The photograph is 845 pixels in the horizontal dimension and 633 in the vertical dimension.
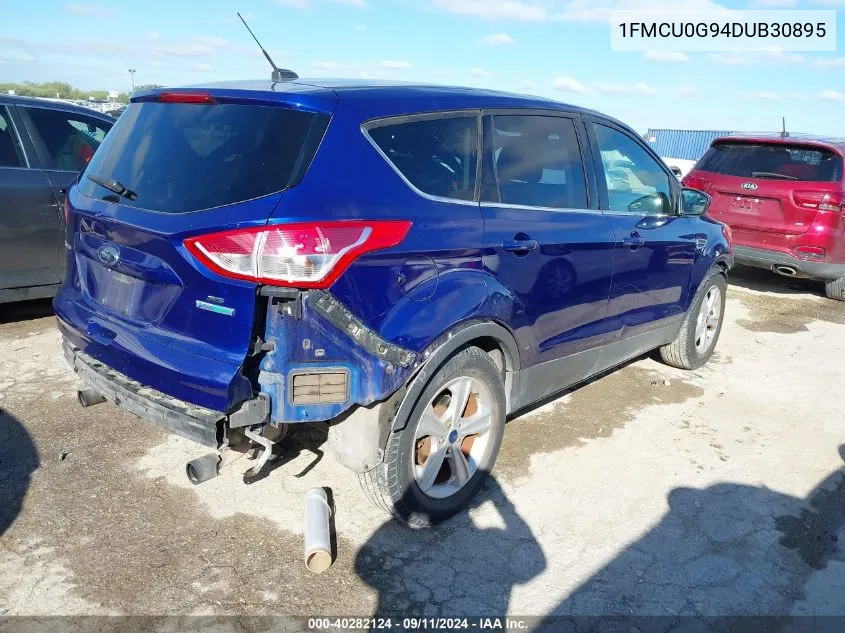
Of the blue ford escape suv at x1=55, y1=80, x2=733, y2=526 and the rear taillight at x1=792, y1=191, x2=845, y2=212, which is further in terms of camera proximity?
the rear taillight at x1=792, y1=191, x2=845, y2=212

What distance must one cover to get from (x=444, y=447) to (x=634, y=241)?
1833 mm

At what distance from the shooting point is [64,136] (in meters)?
5.50

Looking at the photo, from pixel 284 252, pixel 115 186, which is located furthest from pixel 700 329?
pixel 115 186

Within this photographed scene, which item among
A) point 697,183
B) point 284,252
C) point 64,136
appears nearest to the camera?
point 284,252

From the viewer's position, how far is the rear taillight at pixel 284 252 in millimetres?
2342

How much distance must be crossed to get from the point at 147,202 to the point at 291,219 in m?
0.74

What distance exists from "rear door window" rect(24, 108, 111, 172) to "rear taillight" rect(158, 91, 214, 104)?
2.62 meters

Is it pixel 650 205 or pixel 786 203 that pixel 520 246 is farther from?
pixel 786 203

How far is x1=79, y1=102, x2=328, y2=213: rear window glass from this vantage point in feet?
8.20

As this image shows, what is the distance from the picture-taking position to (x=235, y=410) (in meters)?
2.44

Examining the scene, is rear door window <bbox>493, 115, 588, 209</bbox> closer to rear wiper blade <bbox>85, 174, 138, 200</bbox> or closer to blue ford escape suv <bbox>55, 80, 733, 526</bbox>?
blue ford escape suv <bbox>55, 80, 733, 526</bbox>

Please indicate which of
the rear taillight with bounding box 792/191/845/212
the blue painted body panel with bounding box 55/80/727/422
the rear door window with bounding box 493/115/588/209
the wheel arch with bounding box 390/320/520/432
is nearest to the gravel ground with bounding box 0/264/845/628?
the wheel arch with bounding box 390/320/520/432

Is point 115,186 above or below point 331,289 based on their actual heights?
above

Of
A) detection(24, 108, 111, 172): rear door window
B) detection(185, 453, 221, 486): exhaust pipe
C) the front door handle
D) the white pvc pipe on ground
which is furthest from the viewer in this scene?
detection(24, 108, 111, 172): rear door window
